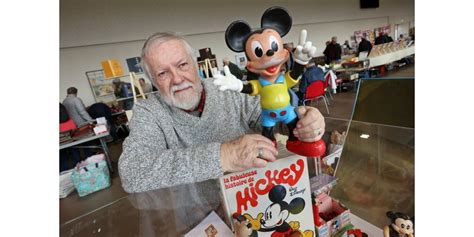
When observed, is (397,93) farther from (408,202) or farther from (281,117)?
(281,117)

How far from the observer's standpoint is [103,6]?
15.3 ft

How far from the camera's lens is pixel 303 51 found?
1.93 feet

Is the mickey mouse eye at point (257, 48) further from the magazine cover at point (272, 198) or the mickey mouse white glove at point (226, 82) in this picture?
the magazine cover at point (272, 198)

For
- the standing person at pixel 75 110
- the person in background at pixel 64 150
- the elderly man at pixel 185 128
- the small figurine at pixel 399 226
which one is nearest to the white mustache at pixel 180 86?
the elderly man at pixel 185 128

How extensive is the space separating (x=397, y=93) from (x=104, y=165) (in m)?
2.62

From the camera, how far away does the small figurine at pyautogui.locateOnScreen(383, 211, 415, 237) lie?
652 mm

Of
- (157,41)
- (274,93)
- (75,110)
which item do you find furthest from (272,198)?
(75,110)

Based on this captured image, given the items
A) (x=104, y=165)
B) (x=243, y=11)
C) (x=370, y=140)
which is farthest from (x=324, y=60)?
(x=370, y=140)

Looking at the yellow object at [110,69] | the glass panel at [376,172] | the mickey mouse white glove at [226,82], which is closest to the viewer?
the mickey mouse white glove at [226,82]

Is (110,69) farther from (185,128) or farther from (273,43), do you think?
(273,43)

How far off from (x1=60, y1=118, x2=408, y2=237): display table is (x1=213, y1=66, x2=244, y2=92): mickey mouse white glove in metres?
0.28

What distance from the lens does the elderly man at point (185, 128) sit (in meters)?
0.61

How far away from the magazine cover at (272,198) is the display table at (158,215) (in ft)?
0.31

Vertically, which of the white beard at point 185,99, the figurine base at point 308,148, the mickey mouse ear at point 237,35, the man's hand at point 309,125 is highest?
the mickey mouse ear at point 237,35
